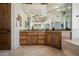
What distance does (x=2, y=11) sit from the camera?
5539mm

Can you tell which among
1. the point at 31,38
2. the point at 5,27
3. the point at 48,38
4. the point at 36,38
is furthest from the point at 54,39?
the point at 5,27

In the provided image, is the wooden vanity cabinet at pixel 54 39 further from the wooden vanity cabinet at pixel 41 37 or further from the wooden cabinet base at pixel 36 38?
the wooden vanity cabinet at pixel 41 37

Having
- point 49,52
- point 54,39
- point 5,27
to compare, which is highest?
point 5,27

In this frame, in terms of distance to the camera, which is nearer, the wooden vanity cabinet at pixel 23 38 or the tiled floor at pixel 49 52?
the tiled floor at pixel 49 52

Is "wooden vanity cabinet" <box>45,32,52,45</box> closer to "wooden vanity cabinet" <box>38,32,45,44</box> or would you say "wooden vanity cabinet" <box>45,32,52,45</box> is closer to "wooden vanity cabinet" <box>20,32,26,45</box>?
"wooden vanity cabinet" <box>38,32,45,44</box>

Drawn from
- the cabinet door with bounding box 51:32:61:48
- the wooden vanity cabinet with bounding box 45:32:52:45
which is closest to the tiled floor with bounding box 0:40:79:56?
the cabinet door with bounding box 51:32:61:48

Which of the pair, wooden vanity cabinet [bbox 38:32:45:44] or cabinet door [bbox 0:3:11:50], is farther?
wooden vanity cabinet [bbox 38:32:45:44]

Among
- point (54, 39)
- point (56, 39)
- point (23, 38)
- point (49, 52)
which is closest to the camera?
point (49, 52)

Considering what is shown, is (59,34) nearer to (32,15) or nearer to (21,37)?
(21,37)

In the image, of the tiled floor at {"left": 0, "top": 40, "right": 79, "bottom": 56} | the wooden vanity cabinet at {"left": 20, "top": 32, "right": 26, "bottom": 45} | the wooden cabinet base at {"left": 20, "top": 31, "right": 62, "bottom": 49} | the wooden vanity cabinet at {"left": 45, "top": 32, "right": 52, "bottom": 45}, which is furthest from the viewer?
the wooden vanity cabinet at {"left": 20, "top": 32, "right": 26, "bottom": 45}

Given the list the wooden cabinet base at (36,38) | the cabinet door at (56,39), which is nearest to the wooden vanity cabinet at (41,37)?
Result: the wooden cabinet base at (36,38)

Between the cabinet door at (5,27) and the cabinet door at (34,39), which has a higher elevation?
the cabinet door at (5,27)

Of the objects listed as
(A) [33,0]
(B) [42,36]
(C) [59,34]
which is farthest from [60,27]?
(A) [33,0]

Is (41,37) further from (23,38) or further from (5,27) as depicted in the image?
(5,27)
